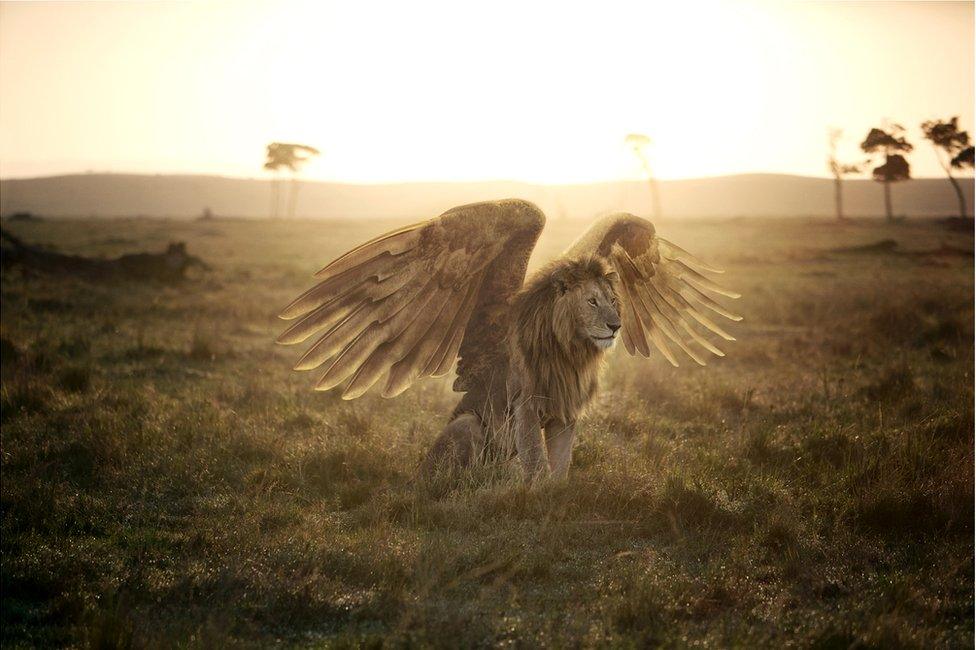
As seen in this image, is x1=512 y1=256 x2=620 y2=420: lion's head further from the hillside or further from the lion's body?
the hillside

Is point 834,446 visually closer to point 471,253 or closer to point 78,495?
point 471,253

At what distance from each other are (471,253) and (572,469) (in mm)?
2144

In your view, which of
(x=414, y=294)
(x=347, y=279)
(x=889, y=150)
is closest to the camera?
(x=347, y=279)

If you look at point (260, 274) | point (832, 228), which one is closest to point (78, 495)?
point (260, 274)

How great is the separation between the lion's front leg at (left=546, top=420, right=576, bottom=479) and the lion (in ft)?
0.03

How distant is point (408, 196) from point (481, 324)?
13033 centimetres

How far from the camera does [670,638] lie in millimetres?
3703

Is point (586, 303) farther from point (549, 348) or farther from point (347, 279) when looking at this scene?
point (347, 279)

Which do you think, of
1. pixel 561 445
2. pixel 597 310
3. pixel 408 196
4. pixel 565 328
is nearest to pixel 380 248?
pixel 565 328

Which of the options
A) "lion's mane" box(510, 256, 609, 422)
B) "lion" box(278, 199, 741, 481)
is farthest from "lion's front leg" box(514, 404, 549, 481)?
"lion's mane" box(510, 256, 609, 422)

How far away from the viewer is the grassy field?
394cm

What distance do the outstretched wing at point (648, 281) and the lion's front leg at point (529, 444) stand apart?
1131 millimetres

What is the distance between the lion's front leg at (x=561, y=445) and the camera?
5797 millimetres

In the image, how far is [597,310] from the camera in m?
5.20
